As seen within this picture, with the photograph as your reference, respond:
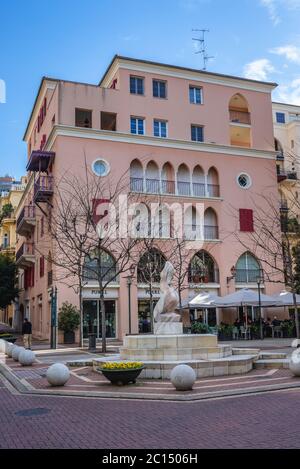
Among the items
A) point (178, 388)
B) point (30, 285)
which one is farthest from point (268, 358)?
point (30, 285)

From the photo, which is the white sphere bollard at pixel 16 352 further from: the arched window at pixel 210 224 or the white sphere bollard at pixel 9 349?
the arched window at pixel 210 224

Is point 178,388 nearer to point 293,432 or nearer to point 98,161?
point 293,432

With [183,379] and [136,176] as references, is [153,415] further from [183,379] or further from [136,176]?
[136,176]

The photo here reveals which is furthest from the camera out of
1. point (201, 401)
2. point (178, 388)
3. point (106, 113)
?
point (106, 113)

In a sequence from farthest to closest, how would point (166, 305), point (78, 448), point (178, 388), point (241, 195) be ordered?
point (241, 195), point (166, 305), point (178, 388), point (78, 448)

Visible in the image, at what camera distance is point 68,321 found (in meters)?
31.0

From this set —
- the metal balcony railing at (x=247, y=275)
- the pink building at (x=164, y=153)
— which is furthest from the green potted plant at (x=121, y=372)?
the metal balcony railing at (x=247, y=275)

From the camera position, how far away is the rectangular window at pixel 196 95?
1539 inches

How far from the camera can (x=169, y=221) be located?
36.1 metres

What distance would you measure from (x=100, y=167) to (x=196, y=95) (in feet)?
33.0

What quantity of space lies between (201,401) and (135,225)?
76.3 feet

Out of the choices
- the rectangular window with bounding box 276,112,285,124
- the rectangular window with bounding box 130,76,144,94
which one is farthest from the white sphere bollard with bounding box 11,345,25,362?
the rectangular window with bounding box 276,112,285,124

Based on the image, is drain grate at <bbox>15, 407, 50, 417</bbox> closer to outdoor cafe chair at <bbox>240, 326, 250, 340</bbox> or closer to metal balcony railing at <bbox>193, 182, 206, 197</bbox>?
outdoor cafe chair at <bbox>240, 326, 250, 340</bbox>

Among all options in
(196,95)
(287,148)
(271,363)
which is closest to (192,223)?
(196,95)
